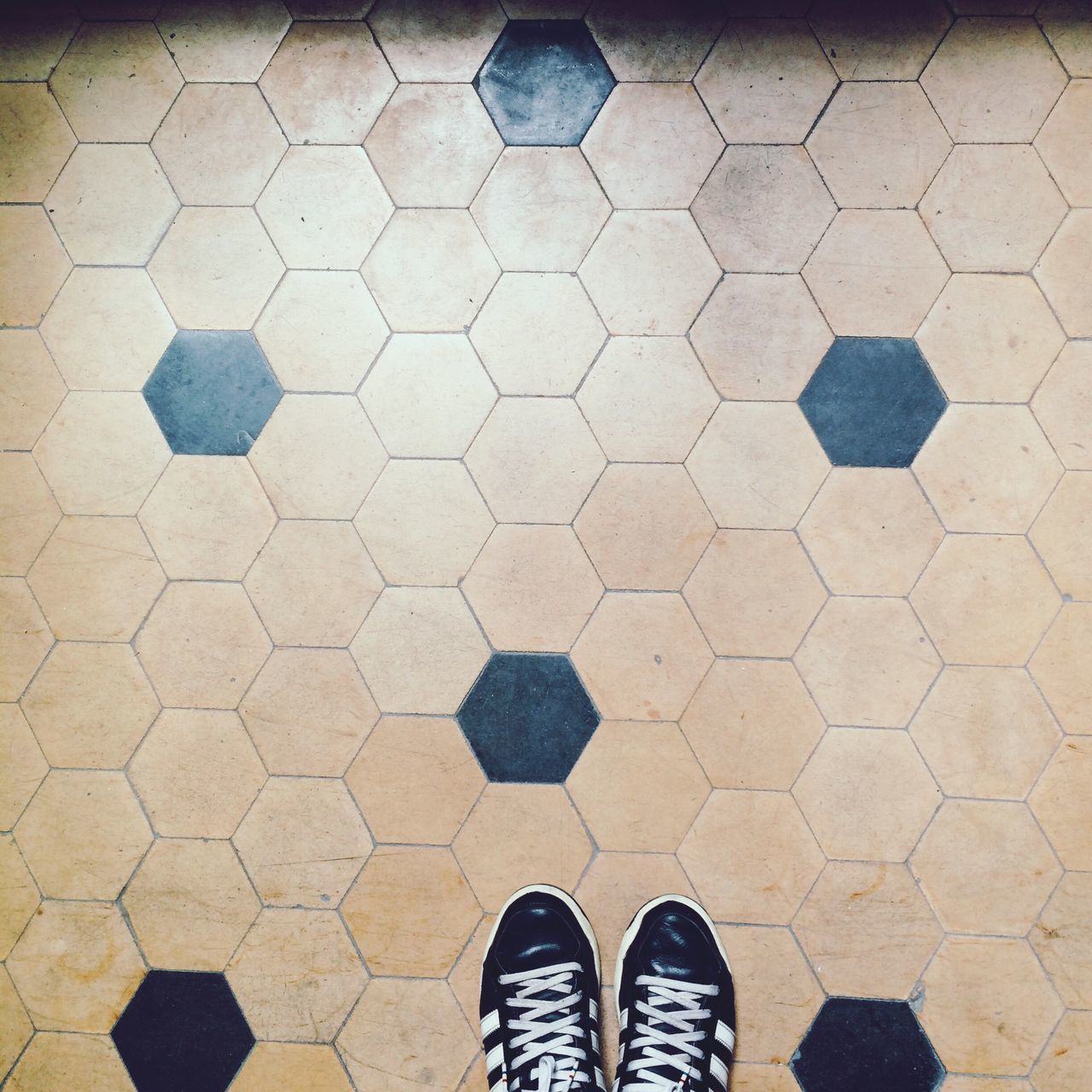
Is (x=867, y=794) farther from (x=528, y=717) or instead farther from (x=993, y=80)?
(x=993, y=80)

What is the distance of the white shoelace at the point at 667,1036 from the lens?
158cm

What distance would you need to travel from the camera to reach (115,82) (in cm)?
181

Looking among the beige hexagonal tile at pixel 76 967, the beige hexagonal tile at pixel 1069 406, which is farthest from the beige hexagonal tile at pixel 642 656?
the beige hexagonal tile at pixel 76 967

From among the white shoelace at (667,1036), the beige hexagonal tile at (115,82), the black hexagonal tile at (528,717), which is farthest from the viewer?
the beige hexagonal tile at (115,82)

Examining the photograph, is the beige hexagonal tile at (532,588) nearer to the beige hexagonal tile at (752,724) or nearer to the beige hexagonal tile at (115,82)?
the beige hexagonal tile at (752,724)

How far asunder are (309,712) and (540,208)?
1224mm

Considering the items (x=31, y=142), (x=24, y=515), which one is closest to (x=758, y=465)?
(x=24, y=515)

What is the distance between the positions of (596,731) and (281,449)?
0.94 meters

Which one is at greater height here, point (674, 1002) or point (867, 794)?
point (867, 794)

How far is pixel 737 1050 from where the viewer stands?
1622 millimetres

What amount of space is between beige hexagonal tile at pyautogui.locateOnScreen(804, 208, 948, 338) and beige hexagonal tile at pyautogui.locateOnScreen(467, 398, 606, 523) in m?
0.61

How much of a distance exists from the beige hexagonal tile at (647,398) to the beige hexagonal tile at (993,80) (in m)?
0.77

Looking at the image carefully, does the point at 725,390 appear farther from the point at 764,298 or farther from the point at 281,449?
the point at 281,449

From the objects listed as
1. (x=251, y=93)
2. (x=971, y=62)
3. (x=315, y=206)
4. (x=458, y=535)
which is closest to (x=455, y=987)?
(x=458, y=535)
